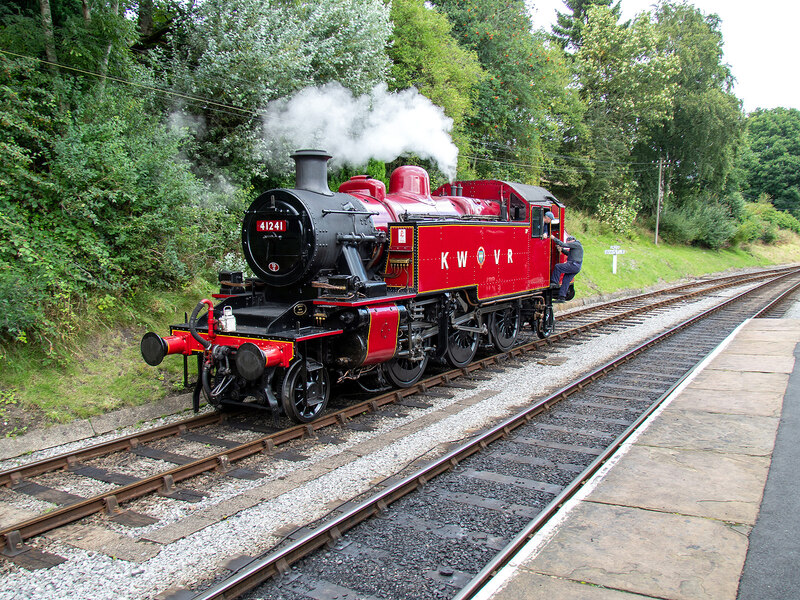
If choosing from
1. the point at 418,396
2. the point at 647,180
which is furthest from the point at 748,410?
the point at 647,180

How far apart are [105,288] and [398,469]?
5.27 metres

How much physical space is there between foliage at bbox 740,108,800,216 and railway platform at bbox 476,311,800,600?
55696mm

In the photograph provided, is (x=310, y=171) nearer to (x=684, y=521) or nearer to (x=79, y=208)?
(x=79, y=208)

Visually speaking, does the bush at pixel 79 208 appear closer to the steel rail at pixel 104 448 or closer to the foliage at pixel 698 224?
the steel rail at pixel 104 448

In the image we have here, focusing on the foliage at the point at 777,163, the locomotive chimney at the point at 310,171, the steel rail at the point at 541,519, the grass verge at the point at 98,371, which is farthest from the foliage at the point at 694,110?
the grass verge at the point at 98,371

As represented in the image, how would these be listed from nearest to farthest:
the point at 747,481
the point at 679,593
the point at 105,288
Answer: the point at 679,593, the point at 747,481, the point at 105,288

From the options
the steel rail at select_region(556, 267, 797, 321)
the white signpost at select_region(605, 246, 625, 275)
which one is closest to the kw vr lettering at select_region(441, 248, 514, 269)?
the steel rail at select_region(556, 267, 797, 321)

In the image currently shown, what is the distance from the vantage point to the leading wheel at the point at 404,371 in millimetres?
7944

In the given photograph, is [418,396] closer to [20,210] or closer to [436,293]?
[436,293]

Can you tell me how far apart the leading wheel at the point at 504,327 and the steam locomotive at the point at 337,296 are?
821 millimetres

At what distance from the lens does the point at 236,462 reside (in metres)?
5.63

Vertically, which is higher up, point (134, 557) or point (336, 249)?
point (336, 249)

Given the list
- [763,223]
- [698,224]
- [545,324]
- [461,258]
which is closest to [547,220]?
[545,324]

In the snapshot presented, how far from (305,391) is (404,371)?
6.93 ft
